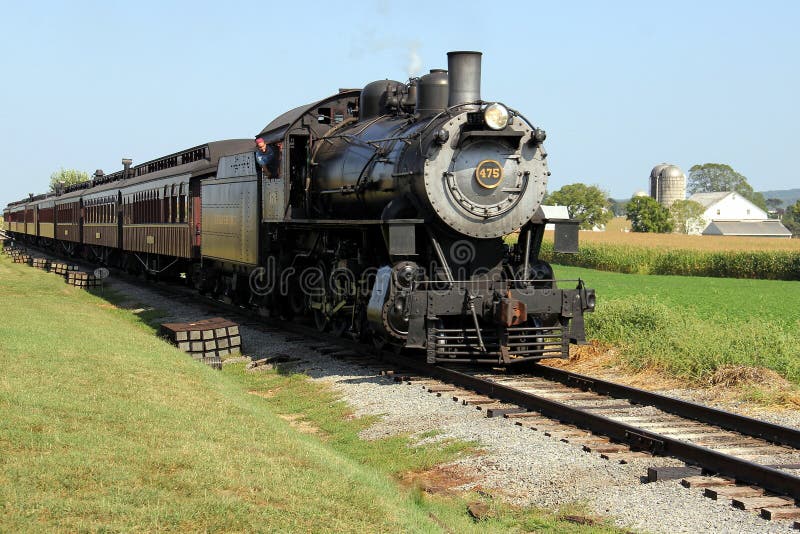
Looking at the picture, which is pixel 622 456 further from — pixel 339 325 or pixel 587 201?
pixel 587 201

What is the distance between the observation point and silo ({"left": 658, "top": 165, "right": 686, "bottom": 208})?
13962 cm

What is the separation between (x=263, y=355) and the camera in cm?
1383

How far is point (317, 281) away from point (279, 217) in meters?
1.26

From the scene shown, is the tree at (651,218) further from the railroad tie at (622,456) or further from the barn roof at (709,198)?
the railroad tie at (622,456)

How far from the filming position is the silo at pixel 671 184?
139625 millimetres

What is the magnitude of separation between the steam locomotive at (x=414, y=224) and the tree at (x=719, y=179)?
6561 inches

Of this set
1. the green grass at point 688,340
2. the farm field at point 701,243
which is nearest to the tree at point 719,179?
the farm field at point 701,243

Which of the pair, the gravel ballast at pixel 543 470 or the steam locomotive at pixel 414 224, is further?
the steam locomotive at pixel 414 224

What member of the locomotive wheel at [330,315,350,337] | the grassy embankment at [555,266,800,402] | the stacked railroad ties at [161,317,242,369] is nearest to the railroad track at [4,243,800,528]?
the grassy embankment at [555,266,800,402]

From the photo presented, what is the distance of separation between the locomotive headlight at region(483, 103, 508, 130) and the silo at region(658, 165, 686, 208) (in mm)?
135127

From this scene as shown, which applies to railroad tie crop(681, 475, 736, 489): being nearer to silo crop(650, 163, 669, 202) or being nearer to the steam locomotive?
the steam locomotive

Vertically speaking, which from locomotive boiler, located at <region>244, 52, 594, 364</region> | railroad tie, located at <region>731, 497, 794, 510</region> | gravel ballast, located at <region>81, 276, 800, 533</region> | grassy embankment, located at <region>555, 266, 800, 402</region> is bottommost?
gravel ballast, located at <region>81, 276, 800, 533</region>

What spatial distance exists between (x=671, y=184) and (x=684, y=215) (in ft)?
129

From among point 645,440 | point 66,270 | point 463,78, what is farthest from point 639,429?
point 66,270
